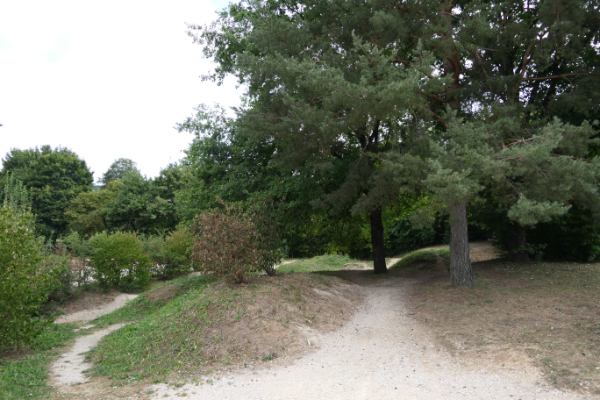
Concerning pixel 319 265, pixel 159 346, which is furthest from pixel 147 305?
pixel 319 265

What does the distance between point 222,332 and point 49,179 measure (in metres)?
36.7

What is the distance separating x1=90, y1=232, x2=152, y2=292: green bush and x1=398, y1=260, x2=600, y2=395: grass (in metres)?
11.6

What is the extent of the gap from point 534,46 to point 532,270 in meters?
6.53

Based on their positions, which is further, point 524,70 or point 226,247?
point 524,70

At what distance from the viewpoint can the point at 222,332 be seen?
6535mm

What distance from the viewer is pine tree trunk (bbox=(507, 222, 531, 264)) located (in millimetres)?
13078

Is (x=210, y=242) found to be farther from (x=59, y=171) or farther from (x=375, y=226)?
(x=59, y=171)

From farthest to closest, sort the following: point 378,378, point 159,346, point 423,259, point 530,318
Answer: point 423,259 < point 530,318 < point 159,346 < point 378,378

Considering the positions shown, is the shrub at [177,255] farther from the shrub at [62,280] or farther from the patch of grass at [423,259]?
the patch of grass at [423,259]

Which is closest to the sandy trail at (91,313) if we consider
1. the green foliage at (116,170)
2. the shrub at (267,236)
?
the shrub at (267,236)

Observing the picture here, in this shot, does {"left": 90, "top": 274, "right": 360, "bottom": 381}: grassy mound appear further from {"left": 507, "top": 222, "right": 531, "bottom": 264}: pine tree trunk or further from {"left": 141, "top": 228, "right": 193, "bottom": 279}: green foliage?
{"left": 141, "top": 228, "right": 193, "bottom": 279}: green foliage

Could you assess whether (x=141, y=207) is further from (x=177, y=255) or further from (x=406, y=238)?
(x=406, y=238)

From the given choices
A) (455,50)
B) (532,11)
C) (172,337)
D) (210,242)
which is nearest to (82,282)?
(210,242)

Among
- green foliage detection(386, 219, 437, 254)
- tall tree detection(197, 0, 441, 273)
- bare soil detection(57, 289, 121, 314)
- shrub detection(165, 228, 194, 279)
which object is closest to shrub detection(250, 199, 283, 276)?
tall tree detection(197, 0, 441, 273)
